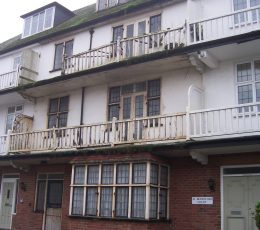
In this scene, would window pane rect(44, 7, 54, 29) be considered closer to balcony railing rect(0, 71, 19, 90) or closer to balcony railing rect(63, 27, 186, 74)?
balcony railing rect(0, 71, 19, 90)

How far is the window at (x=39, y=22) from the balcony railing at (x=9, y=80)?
378cm

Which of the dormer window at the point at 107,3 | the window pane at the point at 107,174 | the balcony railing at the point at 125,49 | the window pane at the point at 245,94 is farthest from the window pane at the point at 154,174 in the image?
the dormer window at the point at 107,3

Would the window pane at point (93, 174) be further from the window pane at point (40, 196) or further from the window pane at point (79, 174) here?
the window pane at point (40, 196)

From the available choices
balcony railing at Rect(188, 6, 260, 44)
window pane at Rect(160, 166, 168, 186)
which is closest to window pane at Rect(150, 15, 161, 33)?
balcony railing at Rect(188, 6, 260, 44)

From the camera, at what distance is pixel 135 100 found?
16.6 m

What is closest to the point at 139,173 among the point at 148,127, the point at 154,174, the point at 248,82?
the point at 154,174

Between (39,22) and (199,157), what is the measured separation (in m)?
14.1

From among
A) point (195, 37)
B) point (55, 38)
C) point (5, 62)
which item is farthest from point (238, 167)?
point (5, 62)

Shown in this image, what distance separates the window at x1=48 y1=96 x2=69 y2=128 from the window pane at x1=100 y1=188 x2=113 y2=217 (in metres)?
4.93

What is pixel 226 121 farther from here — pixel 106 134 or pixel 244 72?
pixel 106 134

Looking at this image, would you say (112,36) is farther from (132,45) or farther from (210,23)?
(210,23)

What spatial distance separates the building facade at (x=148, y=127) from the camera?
537 inches

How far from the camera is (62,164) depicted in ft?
59.9

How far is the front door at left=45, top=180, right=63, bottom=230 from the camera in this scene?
1789cm
